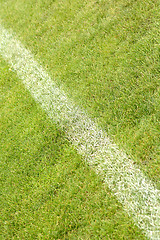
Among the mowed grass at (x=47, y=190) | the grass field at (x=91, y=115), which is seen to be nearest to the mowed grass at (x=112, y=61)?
the grass field at (x=91, y=115)

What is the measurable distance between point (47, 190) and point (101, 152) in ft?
2.49

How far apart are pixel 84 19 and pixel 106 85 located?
189 cm

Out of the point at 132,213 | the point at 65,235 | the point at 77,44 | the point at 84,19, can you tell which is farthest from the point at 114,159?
the point at 84,19

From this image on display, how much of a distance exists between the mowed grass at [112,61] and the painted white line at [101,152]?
0.10 m

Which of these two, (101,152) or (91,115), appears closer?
(101,152)

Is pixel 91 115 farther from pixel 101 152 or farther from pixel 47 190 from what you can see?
pixel 47 190

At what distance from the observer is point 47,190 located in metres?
3.04

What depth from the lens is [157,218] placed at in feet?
7.43

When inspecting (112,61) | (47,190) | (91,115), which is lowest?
(47,190)

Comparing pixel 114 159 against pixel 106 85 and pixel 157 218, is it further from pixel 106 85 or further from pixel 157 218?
pixel 106 85

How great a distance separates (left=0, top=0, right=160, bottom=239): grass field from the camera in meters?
2.65

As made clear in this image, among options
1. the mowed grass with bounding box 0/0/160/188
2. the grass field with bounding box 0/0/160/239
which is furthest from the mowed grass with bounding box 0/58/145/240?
the mowed grass with bounding box 0/0/160/188

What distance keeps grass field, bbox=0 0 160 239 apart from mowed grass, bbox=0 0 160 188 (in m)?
0.01

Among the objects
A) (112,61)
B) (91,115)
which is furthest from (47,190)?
(112,61)
